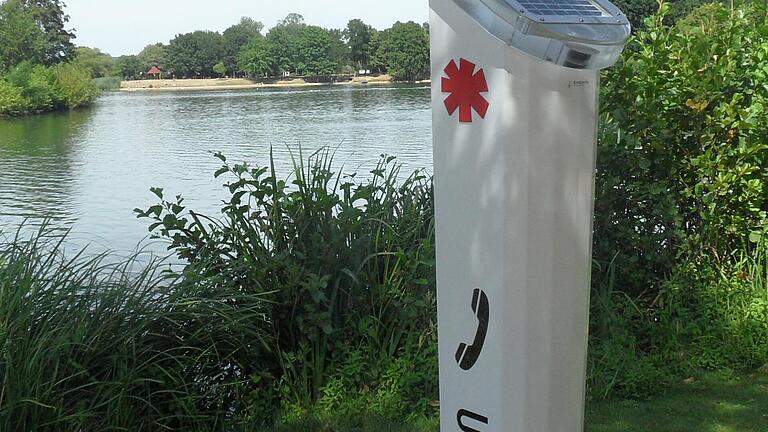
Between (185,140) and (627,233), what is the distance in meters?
19.1

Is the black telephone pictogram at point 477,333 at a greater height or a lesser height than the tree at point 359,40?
lesser

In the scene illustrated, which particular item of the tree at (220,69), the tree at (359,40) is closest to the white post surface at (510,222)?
the tree at (359,40)

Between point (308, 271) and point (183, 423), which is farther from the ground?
point (308, 271)

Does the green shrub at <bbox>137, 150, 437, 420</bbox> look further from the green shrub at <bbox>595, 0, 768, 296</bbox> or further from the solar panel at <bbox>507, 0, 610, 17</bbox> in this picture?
the solar panel at <bbox>507, 0, 610, 17</bbox>

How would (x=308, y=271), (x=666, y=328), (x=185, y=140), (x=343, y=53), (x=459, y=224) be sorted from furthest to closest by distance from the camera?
(x=343, y=53) → (x=185, y=140) → (x=666, y=328) → (x=308, y=271) → (x=459, y=224)

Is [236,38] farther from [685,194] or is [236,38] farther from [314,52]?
[685,194]

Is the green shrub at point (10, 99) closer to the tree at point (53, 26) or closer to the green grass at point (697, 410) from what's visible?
the tree at point (53, 26)

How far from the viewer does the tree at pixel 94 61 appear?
52906 mm

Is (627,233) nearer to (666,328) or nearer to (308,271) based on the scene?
(666,328)

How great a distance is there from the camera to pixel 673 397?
3943mm

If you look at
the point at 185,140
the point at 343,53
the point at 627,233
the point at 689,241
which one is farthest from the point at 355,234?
the point at 343,53

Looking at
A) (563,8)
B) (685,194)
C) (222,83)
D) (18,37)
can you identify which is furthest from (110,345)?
(222,83)

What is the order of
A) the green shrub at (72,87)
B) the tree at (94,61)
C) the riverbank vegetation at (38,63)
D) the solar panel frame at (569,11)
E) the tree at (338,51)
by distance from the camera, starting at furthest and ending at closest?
the tree at (94,61) < the tree at (338,51) < the green shrub at (72,87) < the riverbank vegetation at (38,63) < the solar panel frame at (569,11)

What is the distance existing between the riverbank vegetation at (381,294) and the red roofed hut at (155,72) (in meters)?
58.2
